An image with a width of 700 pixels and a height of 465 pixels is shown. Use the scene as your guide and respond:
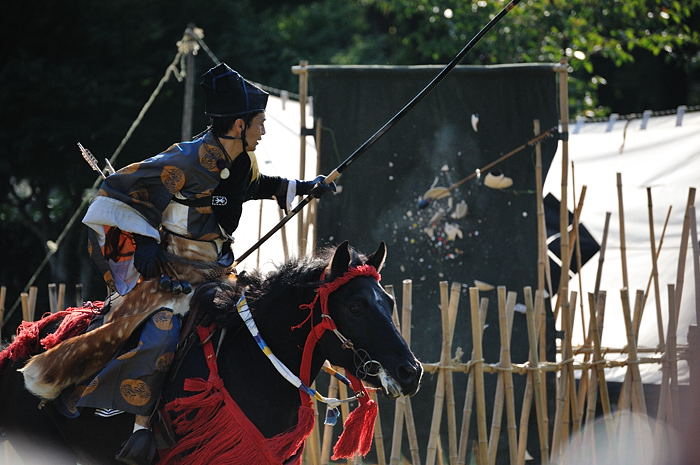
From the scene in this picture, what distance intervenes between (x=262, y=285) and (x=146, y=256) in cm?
47

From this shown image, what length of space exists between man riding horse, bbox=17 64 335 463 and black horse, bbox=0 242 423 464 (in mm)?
123

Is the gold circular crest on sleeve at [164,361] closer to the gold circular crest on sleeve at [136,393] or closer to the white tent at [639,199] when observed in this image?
the gold circular crest on sleeve at [136,393]

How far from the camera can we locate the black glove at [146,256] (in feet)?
13.0

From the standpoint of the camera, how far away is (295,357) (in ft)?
12.8

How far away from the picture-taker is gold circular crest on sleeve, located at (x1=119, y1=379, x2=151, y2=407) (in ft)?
12.7

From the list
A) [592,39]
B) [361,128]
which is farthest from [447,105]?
[592,39]

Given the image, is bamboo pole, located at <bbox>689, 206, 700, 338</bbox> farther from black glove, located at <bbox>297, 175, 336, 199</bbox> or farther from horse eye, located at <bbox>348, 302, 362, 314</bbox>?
horse eye, located at <bbox>348, 302, 362, 314</bbox>

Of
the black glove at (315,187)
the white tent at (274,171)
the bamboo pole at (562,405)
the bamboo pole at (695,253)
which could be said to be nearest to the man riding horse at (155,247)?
the black glove at (315,187)

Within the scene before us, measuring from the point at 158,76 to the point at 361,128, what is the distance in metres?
7.35

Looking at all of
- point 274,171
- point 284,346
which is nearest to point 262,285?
point 284,346

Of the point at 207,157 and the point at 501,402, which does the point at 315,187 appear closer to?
the point at 207,157

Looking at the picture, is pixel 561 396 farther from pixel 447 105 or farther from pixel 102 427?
pixel 102 427

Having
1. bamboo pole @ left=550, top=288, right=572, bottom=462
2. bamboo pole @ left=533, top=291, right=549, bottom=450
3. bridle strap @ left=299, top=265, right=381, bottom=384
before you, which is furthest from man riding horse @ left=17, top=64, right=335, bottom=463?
bamboo pole @ left=550, top=288, right=572, bottom=462

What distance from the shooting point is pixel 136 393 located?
3885mm
